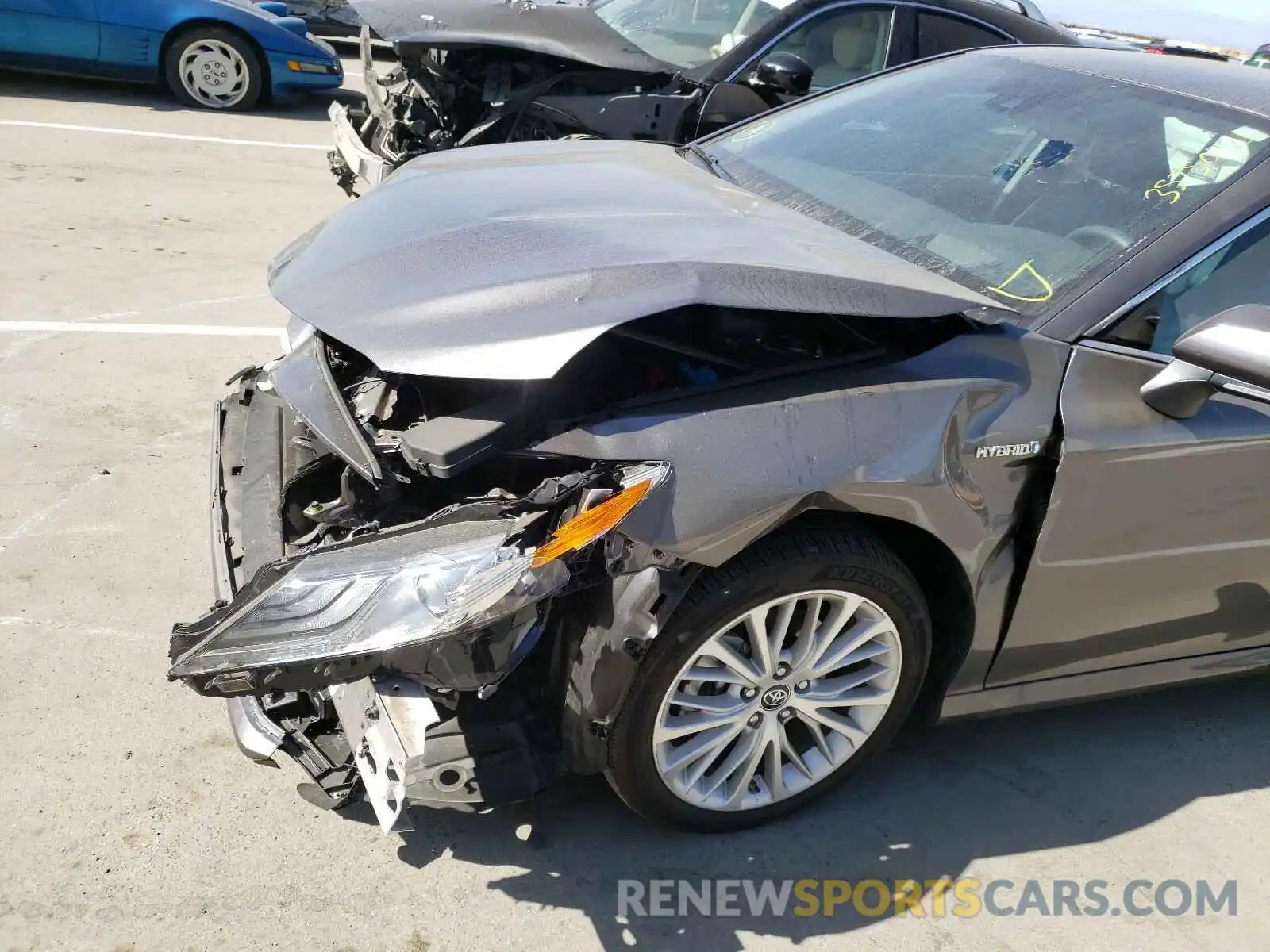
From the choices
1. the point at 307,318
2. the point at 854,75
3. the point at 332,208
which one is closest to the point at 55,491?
the point at 307,318

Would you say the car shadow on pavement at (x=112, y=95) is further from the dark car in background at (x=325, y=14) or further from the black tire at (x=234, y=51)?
the dark car in background at (x=325, y=14)

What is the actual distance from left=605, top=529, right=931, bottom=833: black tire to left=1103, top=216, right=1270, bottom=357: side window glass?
0.75 metres

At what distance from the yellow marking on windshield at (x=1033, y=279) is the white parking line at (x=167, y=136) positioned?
6228 mm

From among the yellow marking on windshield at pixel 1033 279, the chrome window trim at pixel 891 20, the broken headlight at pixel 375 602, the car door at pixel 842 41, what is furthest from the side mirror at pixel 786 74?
the broken headlight at pixel 375 602

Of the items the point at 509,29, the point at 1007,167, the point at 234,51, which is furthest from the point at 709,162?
the point at 234,51

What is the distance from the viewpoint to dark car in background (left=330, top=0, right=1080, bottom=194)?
5.76 meters

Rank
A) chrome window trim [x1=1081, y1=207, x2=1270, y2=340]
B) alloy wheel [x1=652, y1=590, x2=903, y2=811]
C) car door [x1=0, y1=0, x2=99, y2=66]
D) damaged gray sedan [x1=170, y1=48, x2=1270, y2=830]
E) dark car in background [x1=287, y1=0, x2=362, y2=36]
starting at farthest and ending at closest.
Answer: dark car in background [x1=287, y1=0, x2=362, y2=36]
car door [x1=0, y1=0, x2=99, y2=66]
chrome window trim [x1=1081, y1=207, x2=1270, y2=340]
alloy wheel [x1=652, y1=590, x2=903, y2=811]
damaged gray sedan [x1=170, y1=48, x2=1270, y2=830]

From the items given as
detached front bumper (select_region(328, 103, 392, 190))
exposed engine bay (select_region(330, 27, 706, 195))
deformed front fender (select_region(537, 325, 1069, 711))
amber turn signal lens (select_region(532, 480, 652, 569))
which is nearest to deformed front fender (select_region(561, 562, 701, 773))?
deformed front fender (select_region(537, 325, 1069, 711))

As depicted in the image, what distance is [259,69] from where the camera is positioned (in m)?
9.34

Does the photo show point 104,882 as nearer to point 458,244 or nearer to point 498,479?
point 498,479

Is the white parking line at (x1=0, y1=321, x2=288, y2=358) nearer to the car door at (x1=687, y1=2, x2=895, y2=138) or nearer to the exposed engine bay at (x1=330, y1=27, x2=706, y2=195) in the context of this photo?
the exposed engine bay at (x1=330, y1=27, x2=706, y2=195)

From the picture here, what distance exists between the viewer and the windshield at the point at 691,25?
6.11 metres

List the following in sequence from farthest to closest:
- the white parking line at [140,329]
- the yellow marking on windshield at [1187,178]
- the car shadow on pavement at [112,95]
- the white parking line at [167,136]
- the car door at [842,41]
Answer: the car shadow on pavement at [112,95] < the white parking line at [167,136] < the car door at [842,41] < the white parking line at [140,329] < the yellow marking on windshield at [1187,178]

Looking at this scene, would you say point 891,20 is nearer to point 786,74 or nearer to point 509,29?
point 786,74
